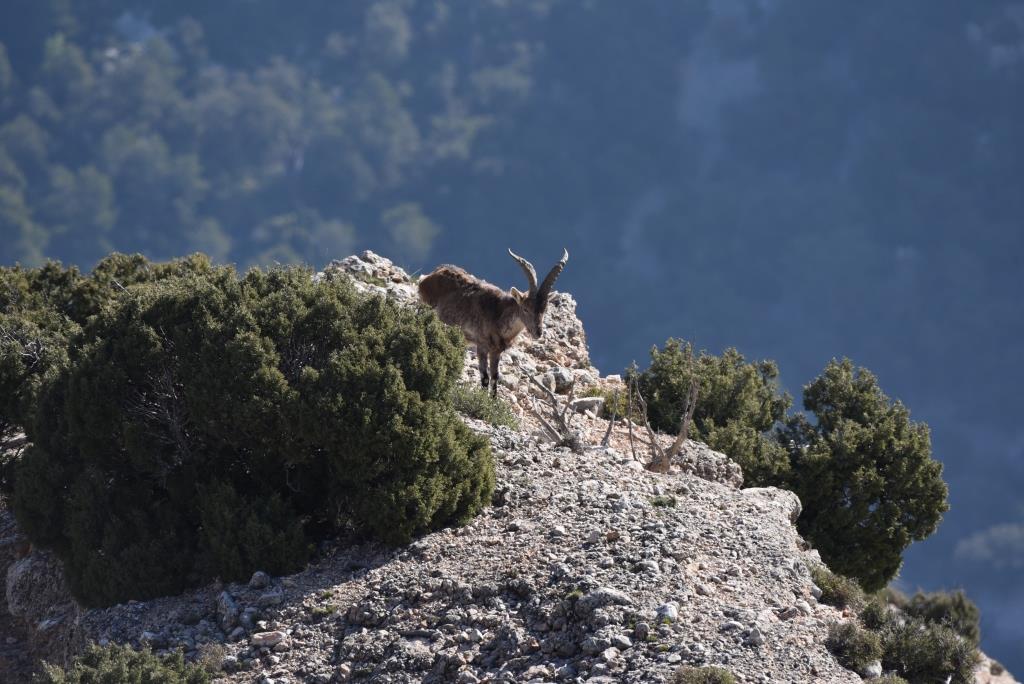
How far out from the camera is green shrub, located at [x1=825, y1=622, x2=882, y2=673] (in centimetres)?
1427

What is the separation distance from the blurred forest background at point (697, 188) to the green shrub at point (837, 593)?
122m

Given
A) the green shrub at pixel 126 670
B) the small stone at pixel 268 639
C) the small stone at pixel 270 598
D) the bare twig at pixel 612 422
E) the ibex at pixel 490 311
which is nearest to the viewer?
the green shrub at pixel 126 670

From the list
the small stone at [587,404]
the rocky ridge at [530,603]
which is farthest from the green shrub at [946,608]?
the rocky ridge at [530,603]

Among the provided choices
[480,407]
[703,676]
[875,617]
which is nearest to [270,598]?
[703,676]

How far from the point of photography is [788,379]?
148875mm

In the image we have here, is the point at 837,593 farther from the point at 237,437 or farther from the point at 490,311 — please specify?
the point at 490,311

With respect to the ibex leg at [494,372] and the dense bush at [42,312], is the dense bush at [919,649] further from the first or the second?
the dense bush at [42,312]

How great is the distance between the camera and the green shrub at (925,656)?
48.9ft

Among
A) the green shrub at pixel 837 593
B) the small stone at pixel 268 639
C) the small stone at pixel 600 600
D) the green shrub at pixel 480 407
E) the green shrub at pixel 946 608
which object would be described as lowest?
the small stone at pixel 268 639

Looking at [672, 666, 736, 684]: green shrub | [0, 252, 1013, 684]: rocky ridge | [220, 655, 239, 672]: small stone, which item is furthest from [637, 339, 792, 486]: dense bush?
[220, 655, 239, 672]: small stone

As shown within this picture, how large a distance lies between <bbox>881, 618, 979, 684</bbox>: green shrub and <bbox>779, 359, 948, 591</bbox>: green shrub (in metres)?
8.87

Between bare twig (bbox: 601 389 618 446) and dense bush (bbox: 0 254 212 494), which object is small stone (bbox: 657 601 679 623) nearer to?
bare twig (bbox: 601 389 618 446)

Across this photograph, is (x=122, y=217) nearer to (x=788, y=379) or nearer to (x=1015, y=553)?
(x=788, y=379)

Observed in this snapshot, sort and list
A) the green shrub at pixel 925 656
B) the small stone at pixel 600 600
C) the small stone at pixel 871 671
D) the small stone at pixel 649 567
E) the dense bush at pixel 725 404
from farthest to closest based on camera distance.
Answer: the dense bush at pixel 725 404, the small stone at pixel 649 567, the green shrub at pixel 925 656, the small stone at pixel 600 600, the small stone at pixel 871 671
